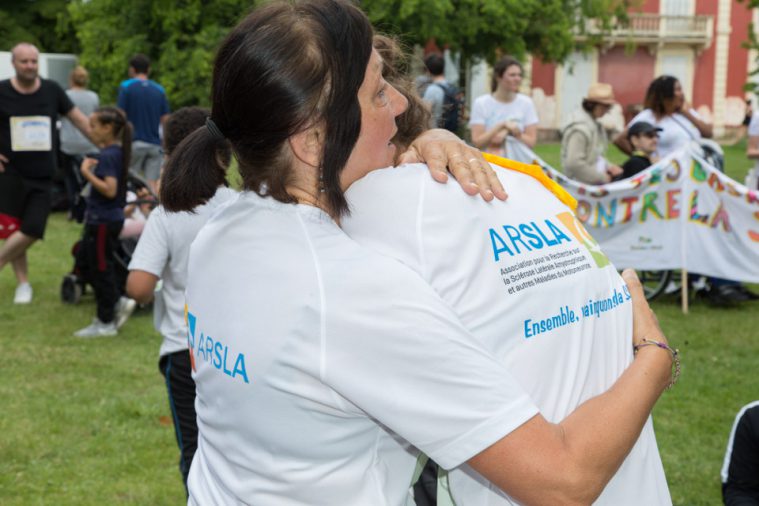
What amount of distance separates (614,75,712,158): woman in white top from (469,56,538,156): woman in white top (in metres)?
1.12

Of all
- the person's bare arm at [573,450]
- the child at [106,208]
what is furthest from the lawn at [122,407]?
the person's bare arm at [573,450]

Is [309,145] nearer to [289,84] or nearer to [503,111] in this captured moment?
[289,84]

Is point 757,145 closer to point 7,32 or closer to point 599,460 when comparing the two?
point 599,460

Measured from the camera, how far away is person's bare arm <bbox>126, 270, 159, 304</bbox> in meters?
4.14

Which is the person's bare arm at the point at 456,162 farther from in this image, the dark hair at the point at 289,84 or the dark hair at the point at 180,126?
the dark hair at the point at 180,126

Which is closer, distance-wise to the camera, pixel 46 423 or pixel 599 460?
pixel 599 460

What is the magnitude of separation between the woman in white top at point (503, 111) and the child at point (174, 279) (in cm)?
503

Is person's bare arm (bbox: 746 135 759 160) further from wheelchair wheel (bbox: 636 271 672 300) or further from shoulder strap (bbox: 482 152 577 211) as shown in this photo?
shoulder strap (bbox: 482 152 577 211)

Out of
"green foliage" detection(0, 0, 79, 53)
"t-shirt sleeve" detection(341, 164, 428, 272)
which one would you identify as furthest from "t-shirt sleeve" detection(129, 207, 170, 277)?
"green foliage" detection(0, 0, 79, 53)

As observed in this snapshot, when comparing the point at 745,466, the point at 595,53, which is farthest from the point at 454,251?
the point at 595,53

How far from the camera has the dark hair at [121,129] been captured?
7.20 m

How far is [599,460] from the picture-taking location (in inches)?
56.7

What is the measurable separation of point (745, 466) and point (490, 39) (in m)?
27.1

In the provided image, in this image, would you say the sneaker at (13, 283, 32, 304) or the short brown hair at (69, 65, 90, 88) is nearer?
the sneaker at (13, 283, 32, 304)
